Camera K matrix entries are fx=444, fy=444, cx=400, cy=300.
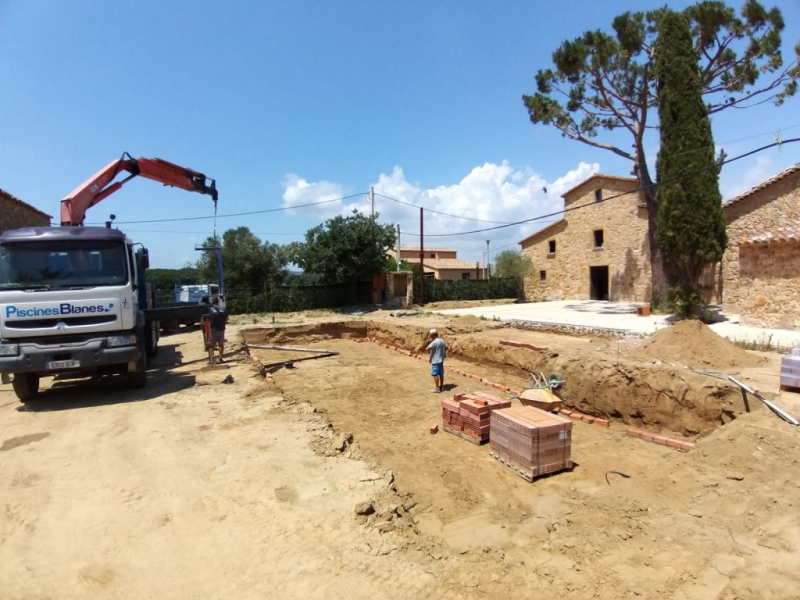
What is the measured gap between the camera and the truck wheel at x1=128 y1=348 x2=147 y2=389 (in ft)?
26.5

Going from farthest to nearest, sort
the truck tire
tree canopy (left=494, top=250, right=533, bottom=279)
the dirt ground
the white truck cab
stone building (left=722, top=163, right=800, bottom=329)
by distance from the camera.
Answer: tree canopy (left=494, top=250, right=533, bottom=279)
stone building (left=722, top=163, right=800, bottom=329)
the truck tire
the white truck cab
the dirt ground

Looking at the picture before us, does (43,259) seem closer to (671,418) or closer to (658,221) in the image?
(671,418)

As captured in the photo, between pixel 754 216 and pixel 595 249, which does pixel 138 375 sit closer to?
pixel 754 216

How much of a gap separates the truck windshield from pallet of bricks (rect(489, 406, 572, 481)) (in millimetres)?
6618

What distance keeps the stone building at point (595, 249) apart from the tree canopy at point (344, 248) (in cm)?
1167

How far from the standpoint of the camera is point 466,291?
96.8 ft

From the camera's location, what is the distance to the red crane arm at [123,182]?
29.5 feet

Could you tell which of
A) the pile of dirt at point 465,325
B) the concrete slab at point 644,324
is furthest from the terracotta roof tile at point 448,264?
the pile of dirt at point 465,325

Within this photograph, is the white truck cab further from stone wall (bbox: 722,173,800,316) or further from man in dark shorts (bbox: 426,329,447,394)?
stone wall (bbox: 722,173,800,316)

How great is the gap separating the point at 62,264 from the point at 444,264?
4057cm

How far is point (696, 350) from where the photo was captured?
365 inches

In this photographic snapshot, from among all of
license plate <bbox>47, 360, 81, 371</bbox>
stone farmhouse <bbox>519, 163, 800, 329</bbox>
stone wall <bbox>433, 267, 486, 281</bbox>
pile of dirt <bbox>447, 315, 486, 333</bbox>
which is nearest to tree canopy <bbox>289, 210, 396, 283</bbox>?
pile of dirt <bbox>447, 315, 486, 333</bbox>

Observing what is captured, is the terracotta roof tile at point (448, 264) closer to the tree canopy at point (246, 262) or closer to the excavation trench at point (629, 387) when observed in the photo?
the tree canopy at point (246, 262)

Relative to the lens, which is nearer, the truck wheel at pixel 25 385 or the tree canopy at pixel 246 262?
the truck wheel at pixel 25 385
